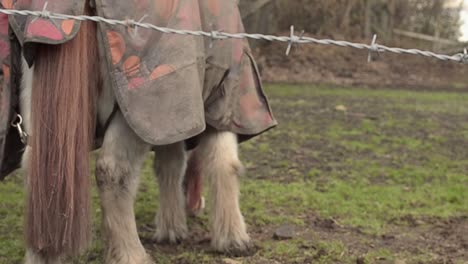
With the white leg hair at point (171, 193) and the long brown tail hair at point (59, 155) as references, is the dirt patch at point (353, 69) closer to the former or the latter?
the white leg hair at point (171, 193)

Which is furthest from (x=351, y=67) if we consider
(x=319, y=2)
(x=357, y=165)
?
(x=357, y=165)

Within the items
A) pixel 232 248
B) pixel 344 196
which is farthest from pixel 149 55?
pixel 344 196

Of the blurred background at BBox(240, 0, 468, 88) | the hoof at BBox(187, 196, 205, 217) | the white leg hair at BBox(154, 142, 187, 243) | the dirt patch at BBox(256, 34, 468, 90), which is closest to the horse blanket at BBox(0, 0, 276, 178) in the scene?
the white leg hair at BBox(154, 142, 187, 243)

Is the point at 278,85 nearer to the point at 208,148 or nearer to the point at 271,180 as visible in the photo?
the point at 271,180

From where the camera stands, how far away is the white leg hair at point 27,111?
141 inches

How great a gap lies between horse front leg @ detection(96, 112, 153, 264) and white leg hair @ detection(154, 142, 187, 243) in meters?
0.90

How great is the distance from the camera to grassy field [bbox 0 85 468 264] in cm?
460

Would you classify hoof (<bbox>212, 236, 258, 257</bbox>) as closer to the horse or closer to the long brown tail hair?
the horse

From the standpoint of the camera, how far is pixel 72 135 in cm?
346

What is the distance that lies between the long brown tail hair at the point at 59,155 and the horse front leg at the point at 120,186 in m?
0.28

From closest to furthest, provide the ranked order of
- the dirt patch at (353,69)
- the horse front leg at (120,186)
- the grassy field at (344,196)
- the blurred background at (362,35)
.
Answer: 1. the horse front leg at (120,186)
2. the grassy field at (344,196)
3. the dirt patch at (353,69)
4. the blurred background at (362,35)

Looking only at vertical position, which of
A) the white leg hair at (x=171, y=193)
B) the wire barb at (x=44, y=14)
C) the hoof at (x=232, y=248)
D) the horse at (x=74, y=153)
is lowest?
the hoof at (x=232, y=248)

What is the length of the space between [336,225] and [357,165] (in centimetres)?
220

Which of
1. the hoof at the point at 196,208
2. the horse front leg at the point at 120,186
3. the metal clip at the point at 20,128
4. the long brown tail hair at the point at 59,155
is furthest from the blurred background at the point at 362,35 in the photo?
the long brown tail hair at the point at 59,155
